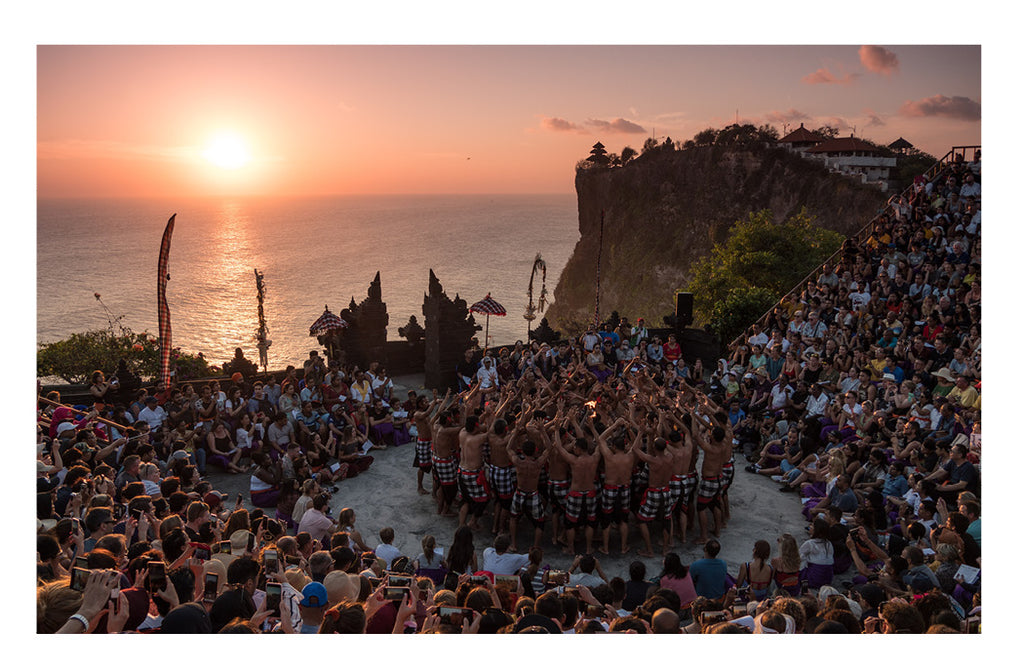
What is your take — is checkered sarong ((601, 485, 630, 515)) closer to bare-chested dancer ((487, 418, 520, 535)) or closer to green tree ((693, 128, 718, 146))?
bare-chested dancer ((487, 418, 520, 535))

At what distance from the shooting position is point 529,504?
1002 cm

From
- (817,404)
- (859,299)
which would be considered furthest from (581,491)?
(859,299)

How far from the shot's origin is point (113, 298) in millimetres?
117938

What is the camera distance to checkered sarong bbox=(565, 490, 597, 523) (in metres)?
9.69

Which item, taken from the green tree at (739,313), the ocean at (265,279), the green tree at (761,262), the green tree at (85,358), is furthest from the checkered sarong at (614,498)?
the ocean at (265,279)

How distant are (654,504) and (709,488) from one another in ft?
3.17

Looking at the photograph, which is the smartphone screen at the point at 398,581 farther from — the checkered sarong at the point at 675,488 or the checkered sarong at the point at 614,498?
the checkered sarong at the point at 675,488

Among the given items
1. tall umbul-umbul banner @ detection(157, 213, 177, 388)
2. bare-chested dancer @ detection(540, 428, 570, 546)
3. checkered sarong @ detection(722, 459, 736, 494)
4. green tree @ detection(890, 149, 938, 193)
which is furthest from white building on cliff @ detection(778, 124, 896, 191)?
bare-chested dancer @ detection(540, 428, 570, 546)

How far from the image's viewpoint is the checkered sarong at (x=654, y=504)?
9852 millimetres

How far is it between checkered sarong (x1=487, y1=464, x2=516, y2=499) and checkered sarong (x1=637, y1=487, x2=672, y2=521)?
1773mm

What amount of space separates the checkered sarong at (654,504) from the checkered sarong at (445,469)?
8.93ft

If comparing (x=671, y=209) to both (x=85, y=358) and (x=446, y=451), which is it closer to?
(x=85, y=358)

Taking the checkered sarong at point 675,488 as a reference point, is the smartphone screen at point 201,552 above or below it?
above
